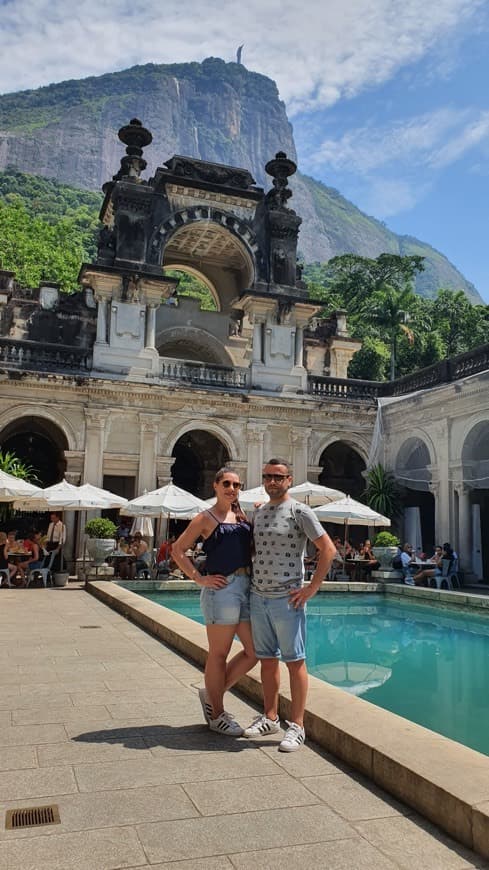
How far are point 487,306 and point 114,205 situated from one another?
37088 mm

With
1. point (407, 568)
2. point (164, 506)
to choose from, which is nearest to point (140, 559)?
point (164, 506)

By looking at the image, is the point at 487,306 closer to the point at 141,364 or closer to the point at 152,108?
the point at 141,364

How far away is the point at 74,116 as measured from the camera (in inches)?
6614

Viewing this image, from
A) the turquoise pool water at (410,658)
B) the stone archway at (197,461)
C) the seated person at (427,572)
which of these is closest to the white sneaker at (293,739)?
the turquoise pool water at (410,658)

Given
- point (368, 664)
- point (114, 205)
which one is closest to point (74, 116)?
point (114, 205)

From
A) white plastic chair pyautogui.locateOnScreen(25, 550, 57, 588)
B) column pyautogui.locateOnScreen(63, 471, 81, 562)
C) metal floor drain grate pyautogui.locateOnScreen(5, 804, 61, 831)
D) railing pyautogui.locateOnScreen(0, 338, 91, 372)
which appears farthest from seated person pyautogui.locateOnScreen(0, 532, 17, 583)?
metal floor drain grate pyautogui.locateOnScreen(5, 804, 61, 831)

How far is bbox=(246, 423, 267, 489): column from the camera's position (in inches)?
914

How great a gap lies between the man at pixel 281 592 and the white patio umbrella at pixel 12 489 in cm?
1194

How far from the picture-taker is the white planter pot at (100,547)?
657 inches

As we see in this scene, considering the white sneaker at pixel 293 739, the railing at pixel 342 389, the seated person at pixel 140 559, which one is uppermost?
the railing at pixel 342 389

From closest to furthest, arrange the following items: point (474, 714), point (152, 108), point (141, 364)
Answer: point (474, 714), point (141, 364), point (152, 108)

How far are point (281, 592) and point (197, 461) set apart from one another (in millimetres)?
22650

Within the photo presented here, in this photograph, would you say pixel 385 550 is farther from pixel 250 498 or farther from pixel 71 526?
pixel 71 526

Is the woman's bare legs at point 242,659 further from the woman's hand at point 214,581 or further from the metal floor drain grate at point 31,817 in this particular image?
the metal floor drain grate at point 31,817
